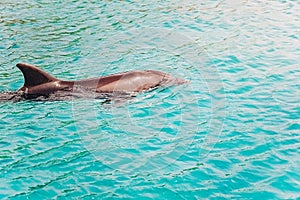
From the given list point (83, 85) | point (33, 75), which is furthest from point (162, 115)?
point (33, 75)

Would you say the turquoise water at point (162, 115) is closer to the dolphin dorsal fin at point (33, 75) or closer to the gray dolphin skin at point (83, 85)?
the gray dolphin skin at point (83, 85)

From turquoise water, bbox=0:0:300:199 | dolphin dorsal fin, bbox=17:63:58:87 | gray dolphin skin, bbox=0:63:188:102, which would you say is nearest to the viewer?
turquoise water, bbox=0:0:300:199

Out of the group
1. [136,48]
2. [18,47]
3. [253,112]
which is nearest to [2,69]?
[18,47]

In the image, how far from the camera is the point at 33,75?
1147cm

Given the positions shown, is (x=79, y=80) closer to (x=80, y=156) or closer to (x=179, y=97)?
(x=179, y=97)

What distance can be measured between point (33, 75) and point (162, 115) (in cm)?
295

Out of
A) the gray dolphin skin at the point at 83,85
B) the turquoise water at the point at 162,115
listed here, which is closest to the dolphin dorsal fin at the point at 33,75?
the gray dolphin skin at the point at 83,85

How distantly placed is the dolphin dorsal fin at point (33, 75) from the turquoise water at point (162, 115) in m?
0.47

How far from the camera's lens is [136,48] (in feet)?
50.3

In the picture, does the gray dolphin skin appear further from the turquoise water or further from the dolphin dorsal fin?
the turquoise water

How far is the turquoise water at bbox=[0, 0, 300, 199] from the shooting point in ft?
28.1

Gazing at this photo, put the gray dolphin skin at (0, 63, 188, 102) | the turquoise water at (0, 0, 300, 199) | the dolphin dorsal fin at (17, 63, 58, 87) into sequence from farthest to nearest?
1. the gray dolphin skin at (0, 63, 188, 102)
2. the dolphin dorsal fin at (17, 63, 58, 87)
3. the turquoise water at (0, 0, 300, 199)

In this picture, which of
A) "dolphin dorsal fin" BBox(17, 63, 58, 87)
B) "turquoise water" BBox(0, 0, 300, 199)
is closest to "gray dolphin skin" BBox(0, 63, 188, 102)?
"dolphin dorsal fin" BBox(17, 63, 58, 87)

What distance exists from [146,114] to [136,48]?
15.5 feet
